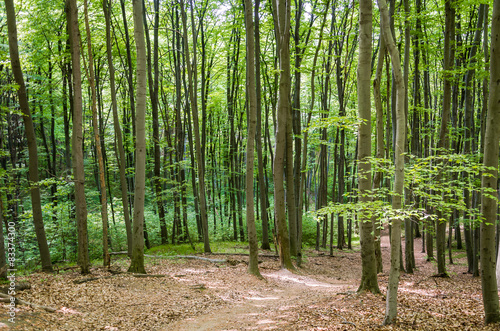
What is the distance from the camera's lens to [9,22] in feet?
26.4

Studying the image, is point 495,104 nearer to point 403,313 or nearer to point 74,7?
point 403,313

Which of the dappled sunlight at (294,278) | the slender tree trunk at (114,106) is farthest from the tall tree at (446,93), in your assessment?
the slender tree trunk at (114,106)

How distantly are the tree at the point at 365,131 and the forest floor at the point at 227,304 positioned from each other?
0.52 metres

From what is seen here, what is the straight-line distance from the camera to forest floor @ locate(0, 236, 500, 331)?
5.21 meters

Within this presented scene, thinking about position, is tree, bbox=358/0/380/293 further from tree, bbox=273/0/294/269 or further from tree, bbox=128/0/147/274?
tree, bbox=128/0/147/274

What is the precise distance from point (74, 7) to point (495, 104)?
9.59m

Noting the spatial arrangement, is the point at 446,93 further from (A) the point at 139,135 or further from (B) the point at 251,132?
(A) the point at 139,135

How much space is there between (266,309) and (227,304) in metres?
1.00

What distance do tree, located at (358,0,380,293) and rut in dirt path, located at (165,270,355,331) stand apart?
1211 mm

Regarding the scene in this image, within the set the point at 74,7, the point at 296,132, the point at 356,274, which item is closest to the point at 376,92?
the point at 296,132

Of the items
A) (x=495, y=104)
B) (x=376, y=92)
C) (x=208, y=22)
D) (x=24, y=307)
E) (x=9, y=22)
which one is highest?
(x=208, y=22)

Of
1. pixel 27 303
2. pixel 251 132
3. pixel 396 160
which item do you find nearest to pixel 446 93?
pixel 251 132

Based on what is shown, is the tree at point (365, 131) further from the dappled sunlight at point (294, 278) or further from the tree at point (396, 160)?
the dappled sunlight at point (294, 278)

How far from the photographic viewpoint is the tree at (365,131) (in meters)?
6.15
